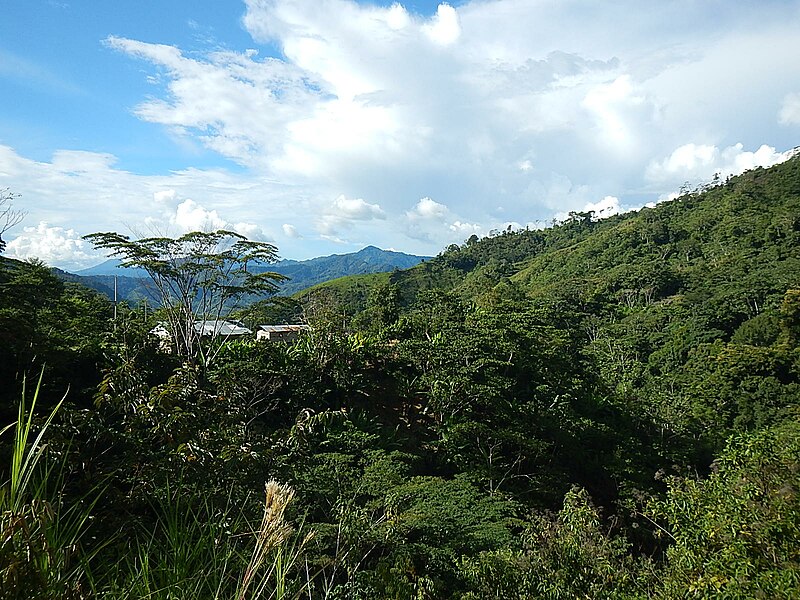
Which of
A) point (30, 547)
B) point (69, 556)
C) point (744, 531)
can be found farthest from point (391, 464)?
point (30, 547)

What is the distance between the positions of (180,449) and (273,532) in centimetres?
261

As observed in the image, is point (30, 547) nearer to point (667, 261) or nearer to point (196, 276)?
point (196, 276)

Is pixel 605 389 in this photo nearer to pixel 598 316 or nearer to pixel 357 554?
pixel 357 554

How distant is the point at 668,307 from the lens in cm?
3183

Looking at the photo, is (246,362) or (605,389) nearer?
(246,362)

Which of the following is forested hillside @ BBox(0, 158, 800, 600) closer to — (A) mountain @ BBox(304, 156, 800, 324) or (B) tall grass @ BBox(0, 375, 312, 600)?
(B) tall grass @ BBox(0, 375, 312, 600)

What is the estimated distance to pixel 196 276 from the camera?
1096cm

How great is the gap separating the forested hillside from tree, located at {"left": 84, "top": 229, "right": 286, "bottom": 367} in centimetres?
70

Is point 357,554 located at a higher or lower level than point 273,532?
lower

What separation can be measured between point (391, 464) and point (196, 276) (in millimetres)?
5951

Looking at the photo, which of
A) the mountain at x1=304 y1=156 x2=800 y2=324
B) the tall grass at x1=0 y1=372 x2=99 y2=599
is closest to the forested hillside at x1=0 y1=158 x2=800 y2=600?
the tall grass at x1=0 y1=372 x2=99 y2=599

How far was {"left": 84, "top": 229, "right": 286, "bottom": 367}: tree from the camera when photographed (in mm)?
10414

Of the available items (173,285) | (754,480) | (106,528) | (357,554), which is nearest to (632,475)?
(754,480)

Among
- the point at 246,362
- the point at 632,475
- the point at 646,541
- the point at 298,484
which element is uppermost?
the point at 246,362
